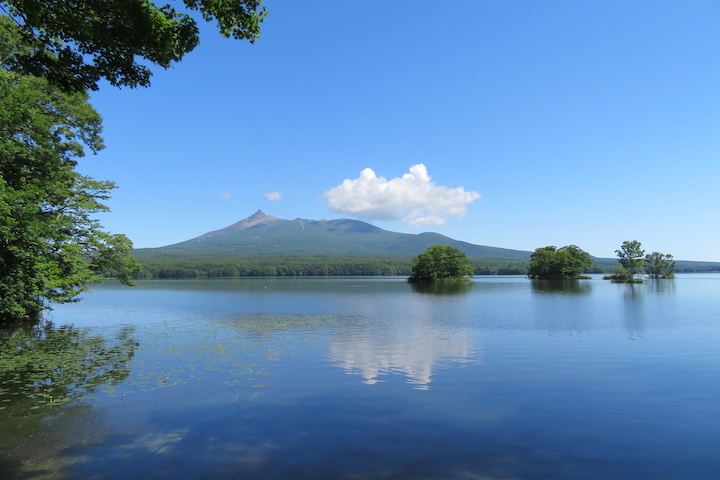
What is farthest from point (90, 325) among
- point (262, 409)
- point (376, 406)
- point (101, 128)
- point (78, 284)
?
point (376, 406)

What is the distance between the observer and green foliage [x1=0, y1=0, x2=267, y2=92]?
7832 mm

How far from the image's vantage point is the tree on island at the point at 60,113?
8148 millimetres

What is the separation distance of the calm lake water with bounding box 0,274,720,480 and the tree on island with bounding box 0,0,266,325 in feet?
22.7

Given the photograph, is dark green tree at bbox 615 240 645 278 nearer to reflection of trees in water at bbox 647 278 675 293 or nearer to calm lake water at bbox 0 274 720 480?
reflection of trees in water at bbox 647 278 675 293

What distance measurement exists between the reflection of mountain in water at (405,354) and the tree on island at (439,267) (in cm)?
9538

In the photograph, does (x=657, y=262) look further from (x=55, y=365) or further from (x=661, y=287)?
(x=55, y=365)

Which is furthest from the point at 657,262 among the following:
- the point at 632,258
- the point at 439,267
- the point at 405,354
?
the point at 405,354

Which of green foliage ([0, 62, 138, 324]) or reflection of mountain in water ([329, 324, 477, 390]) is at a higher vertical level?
green foliage ([0, 62, 138, 324])

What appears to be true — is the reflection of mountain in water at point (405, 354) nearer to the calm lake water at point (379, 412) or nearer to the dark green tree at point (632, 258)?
the calm lake water at point (379, 412)

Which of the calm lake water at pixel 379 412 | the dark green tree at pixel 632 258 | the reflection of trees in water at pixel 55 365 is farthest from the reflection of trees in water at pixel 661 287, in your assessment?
the reflection of trees in water at pixel 55 365

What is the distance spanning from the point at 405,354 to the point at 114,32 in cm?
1539

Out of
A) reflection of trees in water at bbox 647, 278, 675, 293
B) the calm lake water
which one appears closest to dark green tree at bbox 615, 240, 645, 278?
reflection of trees in water at bbox 647, 278, 675, 293

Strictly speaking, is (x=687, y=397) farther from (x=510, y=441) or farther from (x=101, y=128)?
(x=101, y=128)

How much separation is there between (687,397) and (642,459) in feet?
18.8
